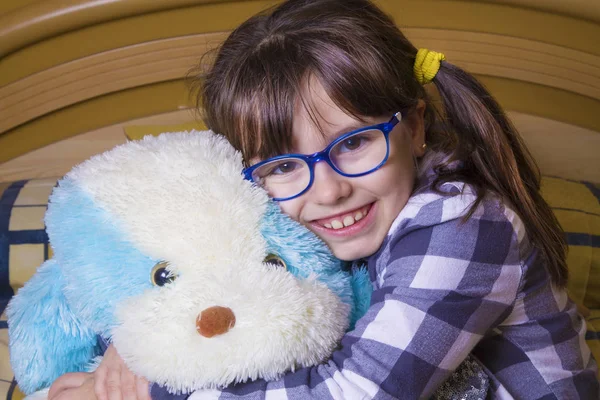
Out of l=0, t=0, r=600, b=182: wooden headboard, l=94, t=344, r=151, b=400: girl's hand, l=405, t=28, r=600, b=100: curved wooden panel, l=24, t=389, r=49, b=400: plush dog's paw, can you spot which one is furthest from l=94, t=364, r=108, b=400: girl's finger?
l=405, t=28, r=600, b=100: curved wooden panel

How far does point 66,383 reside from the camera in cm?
85

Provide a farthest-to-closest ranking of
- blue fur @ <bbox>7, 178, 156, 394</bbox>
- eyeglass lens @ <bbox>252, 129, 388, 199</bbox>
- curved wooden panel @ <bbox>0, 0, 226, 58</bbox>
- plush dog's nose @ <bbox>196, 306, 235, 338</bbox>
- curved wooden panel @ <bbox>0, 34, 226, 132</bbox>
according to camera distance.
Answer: curved wooden panel @ <bbox>0, 34, 226, 132</bbox> < curved wooden panel @ <bbox>0, 0, 226, 58</bbox> < eyeglass lens @ <bbox>252, 129, 388, 199</bbox> < blue fur @ <bbox>7, 178, 156, 394</bbox> < plush dog's nose @ <bbox>196, 306, 235, 338</bbox>

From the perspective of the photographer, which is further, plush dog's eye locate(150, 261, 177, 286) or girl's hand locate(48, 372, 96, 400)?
girl's hand locate(48, 372, 96, 400)

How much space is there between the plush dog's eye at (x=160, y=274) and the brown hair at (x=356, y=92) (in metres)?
0.23

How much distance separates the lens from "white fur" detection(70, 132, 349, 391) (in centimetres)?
65

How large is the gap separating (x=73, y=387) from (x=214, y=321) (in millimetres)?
346

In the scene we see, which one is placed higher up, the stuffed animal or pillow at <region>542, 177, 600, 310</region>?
the stuffed animal

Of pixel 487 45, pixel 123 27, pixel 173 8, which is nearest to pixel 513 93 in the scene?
pixel 487 45

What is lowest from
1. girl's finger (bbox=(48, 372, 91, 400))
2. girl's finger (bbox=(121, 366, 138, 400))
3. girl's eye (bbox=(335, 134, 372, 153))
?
girl's finger (bbox=(48, 372, 91, 400))

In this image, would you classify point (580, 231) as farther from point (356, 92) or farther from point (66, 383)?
point (66, 383)

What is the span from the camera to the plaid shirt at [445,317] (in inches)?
28.3

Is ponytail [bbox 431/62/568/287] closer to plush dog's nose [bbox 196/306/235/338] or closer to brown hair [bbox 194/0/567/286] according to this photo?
brown hair [bbox 194/0/567/286]

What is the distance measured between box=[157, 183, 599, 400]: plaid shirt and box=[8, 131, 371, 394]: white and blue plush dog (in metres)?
0.04

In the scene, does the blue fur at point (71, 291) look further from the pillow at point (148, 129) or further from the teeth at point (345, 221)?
the pillow at point (148, 129)
